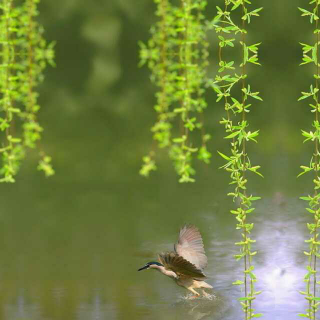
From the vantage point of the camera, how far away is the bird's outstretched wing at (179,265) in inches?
185

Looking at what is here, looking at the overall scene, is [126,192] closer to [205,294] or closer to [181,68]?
[205,294]

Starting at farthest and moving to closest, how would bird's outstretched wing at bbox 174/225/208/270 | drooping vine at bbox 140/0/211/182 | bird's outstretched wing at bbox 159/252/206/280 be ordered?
bird's outstretched wing at bbox 174/225/208/270 < bird's outstretched wing at bbox 159/252/206/280 < drooping vine at bbox 140/0/211/182

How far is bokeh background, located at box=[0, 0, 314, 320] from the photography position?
16.4 ft

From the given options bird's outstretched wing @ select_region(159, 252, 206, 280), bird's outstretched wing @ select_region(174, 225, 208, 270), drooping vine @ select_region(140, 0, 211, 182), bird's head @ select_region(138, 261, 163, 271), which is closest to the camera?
drooping vine @ select_region(140, 0, 211, 182)

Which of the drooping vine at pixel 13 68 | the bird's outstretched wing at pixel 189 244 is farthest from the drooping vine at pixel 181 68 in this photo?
the drooping vine at pixel 13 68

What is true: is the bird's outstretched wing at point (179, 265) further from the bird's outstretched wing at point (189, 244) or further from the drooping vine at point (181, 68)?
the drooping vine at point (181, 68)

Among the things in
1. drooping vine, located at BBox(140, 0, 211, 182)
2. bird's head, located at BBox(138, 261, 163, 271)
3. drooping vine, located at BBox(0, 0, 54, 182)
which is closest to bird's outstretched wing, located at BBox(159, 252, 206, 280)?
bird's head, located at BBox(138, 261, 163, 271)

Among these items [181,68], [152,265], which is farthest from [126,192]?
[181,68]

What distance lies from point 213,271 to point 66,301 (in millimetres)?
810

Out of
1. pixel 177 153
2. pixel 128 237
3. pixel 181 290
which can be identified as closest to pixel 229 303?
pixel 181 290

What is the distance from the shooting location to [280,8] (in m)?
9.70

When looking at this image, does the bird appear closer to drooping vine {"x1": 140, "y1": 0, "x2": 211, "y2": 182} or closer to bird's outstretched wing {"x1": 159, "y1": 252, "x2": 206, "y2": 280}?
bird's outstretched wing {"x1": 159, "y1": 252, "x2": 206, "y2": 280}

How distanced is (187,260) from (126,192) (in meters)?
2.20

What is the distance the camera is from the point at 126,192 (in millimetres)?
6957
